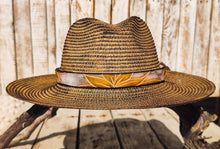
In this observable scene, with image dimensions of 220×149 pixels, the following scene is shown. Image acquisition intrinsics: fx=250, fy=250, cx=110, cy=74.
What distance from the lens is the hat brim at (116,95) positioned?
3.80ft

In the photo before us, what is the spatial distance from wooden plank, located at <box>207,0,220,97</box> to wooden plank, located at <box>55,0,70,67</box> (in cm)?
165

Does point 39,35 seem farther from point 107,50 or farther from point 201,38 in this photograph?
point 201,38

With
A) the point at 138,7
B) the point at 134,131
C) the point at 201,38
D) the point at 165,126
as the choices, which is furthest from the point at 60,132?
the point at 201,38

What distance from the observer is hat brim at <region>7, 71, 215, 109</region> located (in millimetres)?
1157

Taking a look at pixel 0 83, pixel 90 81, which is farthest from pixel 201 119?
pixel 0 83

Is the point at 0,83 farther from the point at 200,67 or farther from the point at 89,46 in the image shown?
the point at 200,67

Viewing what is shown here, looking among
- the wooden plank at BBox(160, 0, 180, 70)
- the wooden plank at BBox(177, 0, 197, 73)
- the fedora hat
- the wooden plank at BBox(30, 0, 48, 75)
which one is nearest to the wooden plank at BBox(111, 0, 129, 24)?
the wooden plank at BBox(160, 0, 180, 70)

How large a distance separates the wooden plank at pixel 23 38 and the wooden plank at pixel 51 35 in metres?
0.20

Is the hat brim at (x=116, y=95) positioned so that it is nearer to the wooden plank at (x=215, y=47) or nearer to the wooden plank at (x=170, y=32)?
the wooden plank at (x=170, y=32)

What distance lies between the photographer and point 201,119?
1335mm

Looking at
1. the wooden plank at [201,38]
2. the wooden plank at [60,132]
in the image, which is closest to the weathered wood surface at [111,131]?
the wooden plank at [60,132]

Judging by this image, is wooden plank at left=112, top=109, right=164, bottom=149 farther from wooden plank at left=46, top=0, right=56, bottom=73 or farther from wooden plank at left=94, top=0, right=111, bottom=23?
wooden plank at left=94, top=0, right=111, bottom=23

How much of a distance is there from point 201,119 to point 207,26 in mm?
1852

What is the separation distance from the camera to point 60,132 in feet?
7.24
